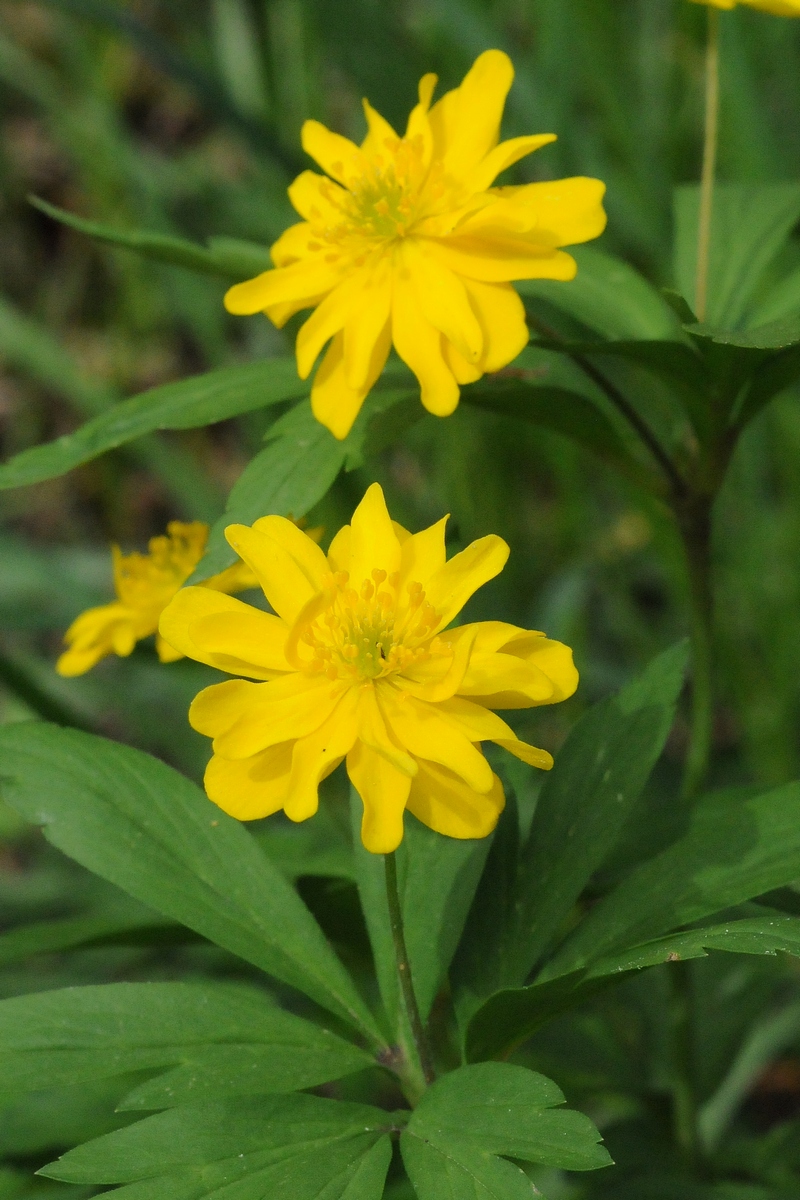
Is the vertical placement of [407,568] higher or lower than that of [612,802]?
higher

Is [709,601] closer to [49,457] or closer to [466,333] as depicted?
[466,333]

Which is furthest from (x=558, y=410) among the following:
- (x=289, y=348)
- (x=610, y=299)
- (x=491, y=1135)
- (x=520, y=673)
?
(x=289, y=348)

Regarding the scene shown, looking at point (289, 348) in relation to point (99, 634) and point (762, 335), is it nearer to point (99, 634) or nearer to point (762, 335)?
point (99, 634)

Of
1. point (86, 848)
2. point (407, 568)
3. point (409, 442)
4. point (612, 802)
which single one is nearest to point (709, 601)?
point (612, 802)

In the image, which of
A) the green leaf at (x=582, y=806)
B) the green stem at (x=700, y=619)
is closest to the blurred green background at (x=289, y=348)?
the green stem at (x=700, y=619)

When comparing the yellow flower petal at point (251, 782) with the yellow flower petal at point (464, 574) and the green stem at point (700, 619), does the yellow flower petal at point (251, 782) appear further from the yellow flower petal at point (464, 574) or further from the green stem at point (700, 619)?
the green stem at point (700, 619)

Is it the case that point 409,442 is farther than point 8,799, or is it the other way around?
point 409,442
